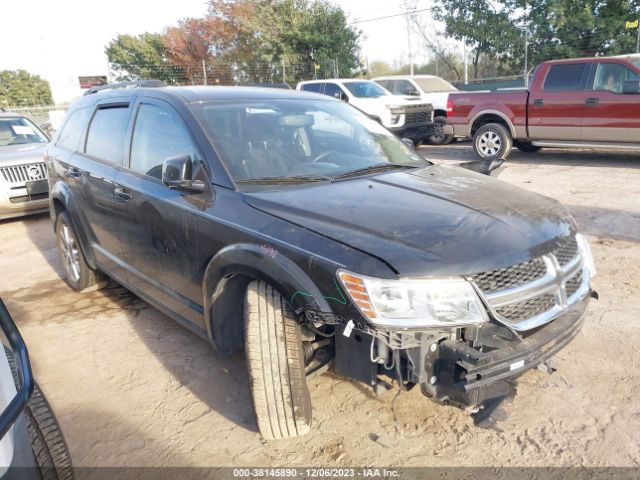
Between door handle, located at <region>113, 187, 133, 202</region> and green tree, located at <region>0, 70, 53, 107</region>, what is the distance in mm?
43779

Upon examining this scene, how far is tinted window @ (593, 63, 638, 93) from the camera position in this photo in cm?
876

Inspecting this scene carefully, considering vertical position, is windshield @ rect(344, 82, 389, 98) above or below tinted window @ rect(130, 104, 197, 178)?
above

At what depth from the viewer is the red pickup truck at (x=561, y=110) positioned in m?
8.80

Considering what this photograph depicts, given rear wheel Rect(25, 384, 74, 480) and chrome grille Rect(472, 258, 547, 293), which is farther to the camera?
chrome grille Rect(472, 258, 547, 293)

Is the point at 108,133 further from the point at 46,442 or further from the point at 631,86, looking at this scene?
the point at 631,86

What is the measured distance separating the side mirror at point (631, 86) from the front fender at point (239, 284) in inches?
340

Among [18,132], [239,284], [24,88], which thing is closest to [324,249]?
[239,284]

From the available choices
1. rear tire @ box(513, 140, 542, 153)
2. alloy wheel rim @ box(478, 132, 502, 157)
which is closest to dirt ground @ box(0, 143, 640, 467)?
alloy wheel rim @ box(478, 132, 502, 157)

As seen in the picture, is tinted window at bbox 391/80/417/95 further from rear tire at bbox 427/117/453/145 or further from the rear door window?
the rear door window

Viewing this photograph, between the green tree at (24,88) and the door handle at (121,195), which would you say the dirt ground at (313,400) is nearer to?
the door handle at (121,195)

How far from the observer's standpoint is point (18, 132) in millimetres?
8633

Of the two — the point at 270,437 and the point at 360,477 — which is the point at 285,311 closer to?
the point at 270,437

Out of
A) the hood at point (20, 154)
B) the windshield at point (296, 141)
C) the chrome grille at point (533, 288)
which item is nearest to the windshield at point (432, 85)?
the hood at point (20, 154)

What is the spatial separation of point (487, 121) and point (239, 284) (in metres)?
9.32
